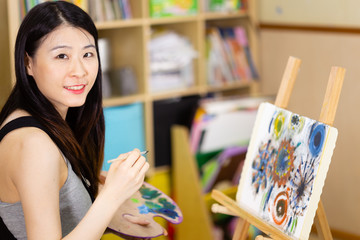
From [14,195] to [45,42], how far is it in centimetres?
44

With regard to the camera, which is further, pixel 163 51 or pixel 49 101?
pixel 163 51

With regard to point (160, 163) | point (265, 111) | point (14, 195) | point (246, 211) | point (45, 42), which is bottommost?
point (160, 163)

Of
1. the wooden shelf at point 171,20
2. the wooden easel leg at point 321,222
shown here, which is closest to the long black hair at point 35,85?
the wooden easel leg at point 321,222

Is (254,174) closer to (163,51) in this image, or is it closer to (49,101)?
(49,101)

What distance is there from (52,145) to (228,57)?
224 centimetres

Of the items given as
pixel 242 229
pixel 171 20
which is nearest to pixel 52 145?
pixel 242 229

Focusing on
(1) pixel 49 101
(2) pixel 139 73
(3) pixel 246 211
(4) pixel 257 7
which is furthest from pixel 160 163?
(1) pixel 49 101

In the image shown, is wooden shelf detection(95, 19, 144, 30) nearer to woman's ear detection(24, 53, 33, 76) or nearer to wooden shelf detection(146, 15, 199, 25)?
wooden shelf detection(146, 15, 199, 25)

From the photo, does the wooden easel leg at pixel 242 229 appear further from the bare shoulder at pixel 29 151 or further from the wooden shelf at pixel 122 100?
the wooden shelf at pixel 122 100

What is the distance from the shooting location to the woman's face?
158cm

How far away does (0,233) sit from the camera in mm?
1609

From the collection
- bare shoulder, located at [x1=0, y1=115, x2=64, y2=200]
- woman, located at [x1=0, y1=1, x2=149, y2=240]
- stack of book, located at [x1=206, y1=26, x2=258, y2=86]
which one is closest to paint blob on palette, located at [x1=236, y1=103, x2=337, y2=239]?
woman, located at [x1=0, y1=1, x2=149, y2=240]

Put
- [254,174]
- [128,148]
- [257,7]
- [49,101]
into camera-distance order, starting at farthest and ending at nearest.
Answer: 1. [257,7]
2. [128,148]
3. [254,174]
4. [49,101]

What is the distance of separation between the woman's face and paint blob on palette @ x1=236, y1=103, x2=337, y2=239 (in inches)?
26.2
